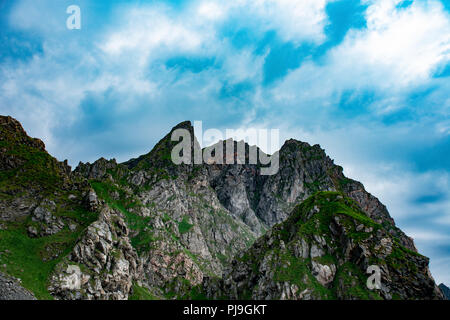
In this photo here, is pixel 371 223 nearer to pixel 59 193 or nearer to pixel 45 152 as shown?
pixel 59 193

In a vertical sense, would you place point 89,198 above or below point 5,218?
above

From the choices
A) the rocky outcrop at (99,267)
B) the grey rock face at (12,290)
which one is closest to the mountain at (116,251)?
the rocky outcrop at (99,267)

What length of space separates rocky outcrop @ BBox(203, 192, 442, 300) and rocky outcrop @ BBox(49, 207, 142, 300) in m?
66.9

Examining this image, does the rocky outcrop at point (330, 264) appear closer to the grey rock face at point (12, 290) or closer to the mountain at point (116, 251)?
the mountain at point (116, 251)

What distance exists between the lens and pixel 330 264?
15362 centimetres

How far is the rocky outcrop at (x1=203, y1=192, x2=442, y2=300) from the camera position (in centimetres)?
13662

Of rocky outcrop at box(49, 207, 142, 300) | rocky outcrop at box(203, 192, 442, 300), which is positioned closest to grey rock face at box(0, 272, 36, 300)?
rocky outcrop at box(49, 207, 142, 300)

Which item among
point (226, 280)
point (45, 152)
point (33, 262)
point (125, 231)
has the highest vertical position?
point (45, 152)

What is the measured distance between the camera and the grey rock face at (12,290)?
97.9 metres

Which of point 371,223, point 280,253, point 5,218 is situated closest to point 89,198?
point 5,218

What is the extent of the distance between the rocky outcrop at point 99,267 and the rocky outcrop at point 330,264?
2634 inches

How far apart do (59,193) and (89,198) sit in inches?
658
